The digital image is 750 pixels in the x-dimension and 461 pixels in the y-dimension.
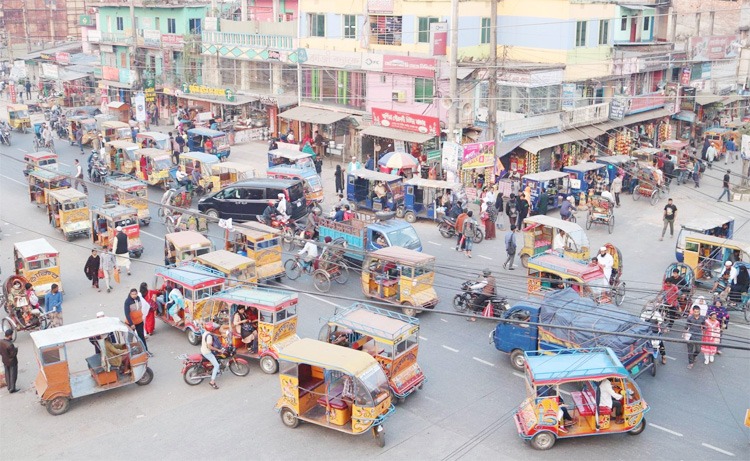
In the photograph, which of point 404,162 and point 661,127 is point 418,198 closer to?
point 404,162

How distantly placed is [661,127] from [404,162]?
66.5 feet

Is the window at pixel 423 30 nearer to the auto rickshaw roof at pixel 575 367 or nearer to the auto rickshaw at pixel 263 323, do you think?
the auto rickshaw at pixel 263 323

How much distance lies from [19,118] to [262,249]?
3756 centimetres

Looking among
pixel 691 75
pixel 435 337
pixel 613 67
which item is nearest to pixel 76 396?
pixel 435 337

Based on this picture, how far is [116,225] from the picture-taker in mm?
26406

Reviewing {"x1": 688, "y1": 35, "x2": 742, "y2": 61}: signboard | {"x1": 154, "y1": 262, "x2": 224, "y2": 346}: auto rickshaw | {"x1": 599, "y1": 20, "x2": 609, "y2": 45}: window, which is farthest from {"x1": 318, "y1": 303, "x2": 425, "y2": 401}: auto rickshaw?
{"x1": 688, "y1": 35, "x2": 742, "y2": 61}: signboard

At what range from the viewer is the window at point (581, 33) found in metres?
39.0

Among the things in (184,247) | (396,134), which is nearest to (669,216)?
(396,134)

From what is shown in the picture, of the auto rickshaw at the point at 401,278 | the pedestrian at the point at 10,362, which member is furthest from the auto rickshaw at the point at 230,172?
the pedestrian at the point at 10,362

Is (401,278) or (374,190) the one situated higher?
(374,190)

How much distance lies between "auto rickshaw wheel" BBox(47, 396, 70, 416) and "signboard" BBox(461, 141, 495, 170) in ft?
63.6

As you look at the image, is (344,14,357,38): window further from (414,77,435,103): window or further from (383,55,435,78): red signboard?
(414,77,435,103): window

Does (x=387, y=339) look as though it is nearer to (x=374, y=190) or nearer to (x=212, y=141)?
(x=374, y=190)

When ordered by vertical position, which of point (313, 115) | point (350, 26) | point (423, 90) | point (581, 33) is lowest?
point (313, 115)
